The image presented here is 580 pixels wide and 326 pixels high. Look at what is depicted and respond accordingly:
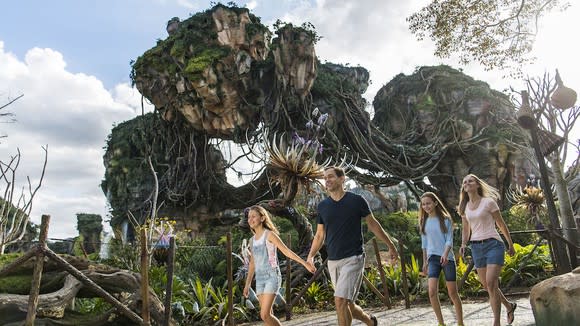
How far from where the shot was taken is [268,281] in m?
4.30

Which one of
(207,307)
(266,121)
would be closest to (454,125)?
(266,121)

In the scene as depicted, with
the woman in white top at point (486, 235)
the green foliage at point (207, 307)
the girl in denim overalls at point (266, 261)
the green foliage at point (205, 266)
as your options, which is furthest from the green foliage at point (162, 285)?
the woman in white top at point (486, 235)

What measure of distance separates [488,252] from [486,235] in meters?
0.16

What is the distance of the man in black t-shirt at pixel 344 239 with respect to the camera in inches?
147

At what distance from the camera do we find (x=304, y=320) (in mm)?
7367

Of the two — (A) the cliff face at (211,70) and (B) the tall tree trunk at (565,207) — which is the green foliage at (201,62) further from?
(B) the tall tree trunk at (565,207)

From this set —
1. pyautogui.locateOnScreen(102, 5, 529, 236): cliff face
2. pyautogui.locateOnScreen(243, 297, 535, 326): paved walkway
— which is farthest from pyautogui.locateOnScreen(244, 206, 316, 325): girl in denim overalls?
pyautogui.locateOnScreen(102, 5, 529, 236): cliff face

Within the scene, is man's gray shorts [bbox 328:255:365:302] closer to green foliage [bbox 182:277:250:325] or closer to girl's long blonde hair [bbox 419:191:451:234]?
girl's long blonde hair [bbox 419:191:451:234]

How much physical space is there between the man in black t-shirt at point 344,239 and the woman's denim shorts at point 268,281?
0.50 meters

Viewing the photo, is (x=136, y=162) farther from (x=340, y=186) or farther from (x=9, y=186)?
(x=340, y=186)

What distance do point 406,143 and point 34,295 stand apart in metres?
20.0

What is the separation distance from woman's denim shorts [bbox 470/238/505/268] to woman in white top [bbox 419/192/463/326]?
233mm

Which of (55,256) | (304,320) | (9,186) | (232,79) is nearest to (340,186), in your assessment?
(55,256)

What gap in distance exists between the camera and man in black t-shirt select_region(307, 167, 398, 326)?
12.2ft
